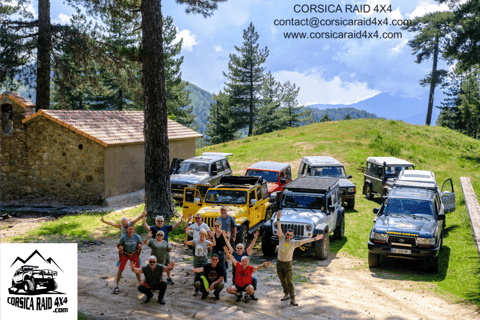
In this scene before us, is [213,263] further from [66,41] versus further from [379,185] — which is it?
[66,41]


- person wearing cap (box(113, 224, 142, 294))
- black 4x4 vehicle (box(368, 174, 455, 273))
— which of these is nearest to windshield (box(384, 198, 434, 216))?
black 4x4 vehicle (box(368, 174, 455, 273))

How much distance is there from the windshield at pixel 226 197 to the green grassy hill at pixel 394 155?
3.52 metres

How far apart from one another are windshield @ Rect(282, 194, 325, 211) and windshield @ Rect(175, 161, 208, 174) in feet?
24.1

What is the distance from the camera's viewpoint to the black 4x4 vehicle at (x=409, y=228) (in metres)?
10.8

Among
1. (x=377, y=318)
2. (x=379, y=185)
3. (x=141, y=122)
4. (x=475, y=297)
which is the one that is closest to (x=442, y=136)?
(x=379, y=185)

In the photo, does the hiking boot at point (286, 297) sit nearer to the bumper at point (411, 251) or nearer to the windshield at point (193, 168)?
the bumper at point (411, 251)

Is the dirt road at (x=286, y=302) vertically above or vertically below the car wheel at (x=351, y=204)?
below

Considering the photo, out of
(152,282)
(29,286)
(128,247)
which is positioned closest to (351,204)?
(128,247)

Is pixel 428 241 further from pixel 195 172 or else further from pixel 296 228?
pixel 195 172

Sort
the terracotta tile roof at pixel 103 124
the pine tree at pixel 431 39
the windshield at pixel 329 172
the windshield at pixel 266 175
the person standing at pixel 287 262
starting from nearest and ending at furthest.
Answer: the person standing at pixel 287 262 < the windshield at pixel 266 175 < the terracotta tile roof at pixel 103 124 < the windshield at pixel 329 172 < the pine tree at pixel 431 39

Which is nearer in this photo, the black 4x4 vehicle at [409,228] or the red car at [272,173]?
the black 4x4 vehicle at [409,228]

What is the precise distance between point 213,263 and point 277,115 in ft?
178

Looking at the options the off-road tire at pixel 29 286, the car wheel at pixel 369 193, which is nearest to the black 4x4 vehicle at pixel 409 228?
the car wheel at pixel 369 193

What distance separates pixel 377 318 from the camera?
811 cm
